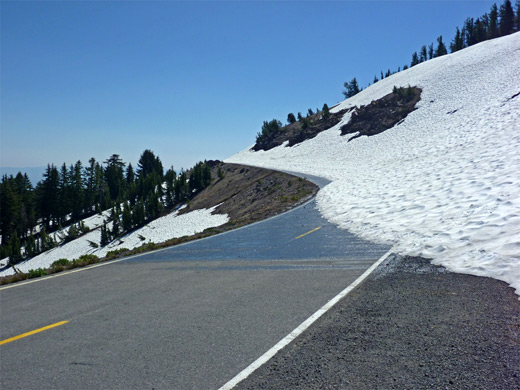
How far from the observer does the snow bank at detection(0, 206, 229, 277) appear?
1740 inches

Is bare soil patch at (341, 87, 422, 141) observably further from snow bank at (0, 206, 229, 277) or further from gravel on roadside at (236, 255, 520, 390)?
gravel on roadside at (236, 255, 520, 390)

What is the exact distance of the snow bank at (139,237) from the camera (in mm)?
44188

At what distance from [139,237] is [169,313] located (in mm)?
37950

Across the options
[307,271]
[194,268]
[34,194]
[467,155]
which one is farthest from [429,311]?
[34,194]

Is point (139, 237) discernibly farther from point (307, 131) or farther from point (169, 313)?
point (307, 131)

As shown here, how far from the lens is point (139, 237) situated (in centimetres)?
4169

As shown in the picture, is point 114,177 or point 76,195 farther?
point 114,177

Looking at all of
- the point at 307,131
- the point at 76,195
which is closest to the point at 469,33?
the point at 307,131

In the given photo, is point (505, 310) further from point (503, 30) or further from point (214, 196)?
point (503, 30)

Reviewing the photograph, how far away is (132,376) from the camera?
12.9 feet

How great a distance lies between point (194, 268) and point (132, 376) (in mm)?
5454

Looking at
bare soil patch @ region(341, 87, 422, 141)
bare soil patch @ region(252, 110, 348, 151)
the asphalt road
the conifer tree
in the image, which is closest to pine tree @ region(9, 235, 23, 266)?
the conifer tree

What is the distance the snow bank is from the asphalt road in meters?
29.7

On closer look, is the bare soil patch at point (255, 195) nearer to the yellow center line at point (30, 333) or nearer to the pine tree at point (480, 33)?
the yellow center line at point (30, 333)
